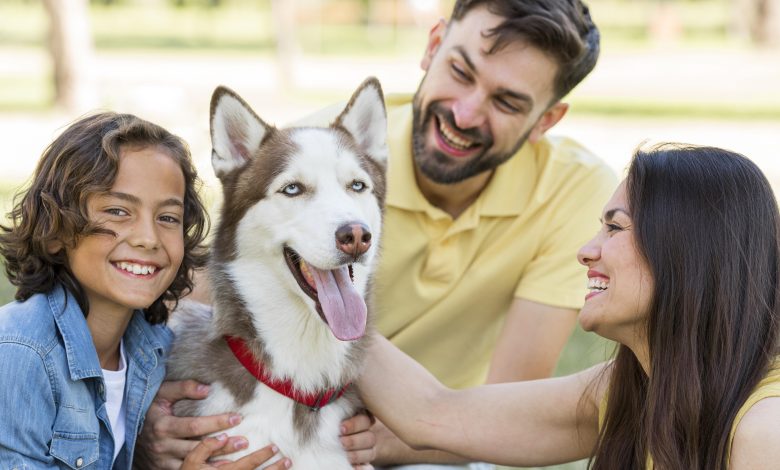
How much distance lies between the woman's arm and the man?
1.88 feet

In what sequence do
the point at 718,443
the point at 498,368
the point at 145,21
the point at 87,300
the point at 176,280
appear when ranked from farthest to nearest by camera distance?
1. the point at 145,21
2. the point at 498,368
3. the point at 176,280
4. the point at 87,300
5. the point at 718,443

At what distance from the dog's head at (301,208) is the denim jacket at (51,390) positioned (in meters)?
0.52

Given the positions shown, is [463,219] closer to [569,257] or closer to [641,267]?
[569,257]

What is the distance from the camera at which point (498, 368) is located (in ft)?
12.8

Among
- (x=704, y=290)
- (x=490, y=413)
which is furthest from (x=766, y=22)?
(x=704, y=290)

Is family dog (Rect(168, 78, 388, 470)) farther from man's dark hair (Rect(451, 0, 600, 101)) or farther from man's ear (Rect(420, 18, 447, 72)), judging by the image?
man's ear (Rect(420, 18, 447, 72))

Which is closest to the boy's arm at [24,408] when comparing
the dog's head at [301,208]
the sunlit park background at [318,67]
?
the dog's head at [301,208]

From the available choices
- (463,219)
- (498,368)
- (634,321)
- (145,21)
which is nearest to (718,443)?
(634,321)

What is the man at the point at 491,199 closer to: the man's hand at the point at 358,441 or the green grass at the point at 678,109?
the man's hand at the point at 358,441

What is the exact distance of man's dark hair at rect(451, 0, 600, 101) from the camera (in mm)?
3861

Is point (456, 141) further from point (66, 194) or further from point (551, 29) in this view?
point (66, 194)

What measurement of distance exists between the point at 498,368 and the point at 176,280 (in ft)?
4.21

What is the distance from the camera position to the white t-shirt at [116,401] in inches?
125

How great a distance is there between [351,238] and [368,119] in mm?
711
